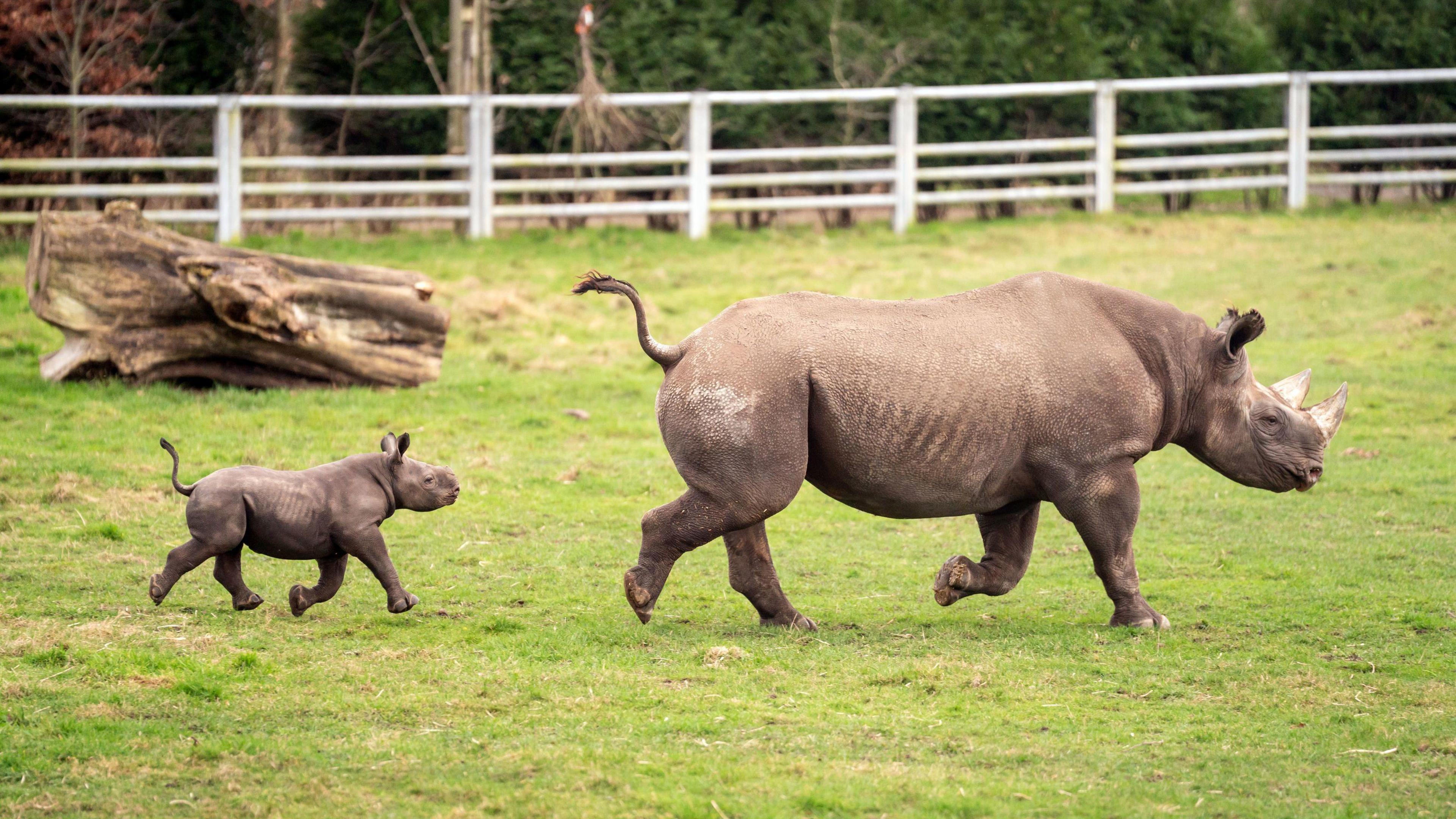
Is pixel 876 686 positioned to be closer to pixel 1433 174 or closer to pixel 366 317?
pixel 366 317

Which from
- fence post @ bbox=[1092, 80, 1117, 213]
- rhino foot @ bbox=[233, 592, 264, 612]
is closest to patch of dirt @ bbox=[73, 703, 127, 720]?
rhino foot @ bbox=[233, 592, 264, 612]

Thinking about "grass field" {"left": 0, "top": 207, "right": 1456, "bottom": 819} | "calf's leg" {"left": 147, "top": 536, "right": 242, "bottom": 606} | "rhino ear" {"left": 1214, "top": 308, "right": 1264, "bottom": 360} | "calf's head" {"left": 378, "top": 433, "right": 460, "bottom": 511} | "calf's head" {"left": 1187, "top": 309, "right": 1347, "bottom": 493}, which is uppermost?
"rhino ear" {"left": 1214, "top": 308, "right": 1264, "bottom": 360}

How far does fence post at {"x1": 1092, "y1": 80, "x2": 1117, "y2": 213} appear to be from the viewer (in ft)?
68.9

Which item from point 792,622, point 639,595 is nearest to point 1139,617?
point 792,622

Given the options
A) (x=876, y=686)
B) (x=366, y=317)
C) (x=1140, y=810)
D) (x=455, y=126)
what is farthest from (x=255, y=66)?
(x=1140, y=810)

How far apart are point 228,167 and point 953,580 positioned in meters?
13.0

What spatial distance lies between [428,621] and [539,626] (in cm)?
53

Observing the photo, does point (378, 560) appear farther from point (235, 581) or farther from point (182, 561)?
point (182, 561)

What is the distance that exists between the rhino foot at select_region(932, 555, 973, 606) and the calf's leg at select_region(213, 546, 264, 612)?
3175mm

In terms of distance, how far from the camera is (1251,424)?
7.90 m

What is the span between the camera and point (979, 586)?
7668 millimetres

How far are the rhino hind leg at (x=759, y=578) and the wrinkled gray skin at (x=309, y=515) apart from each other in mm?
1370

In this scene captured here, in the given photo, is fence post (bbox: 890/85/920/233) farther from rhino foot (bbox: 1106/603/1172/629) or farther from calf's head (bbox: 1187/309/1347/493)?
rhino foot (bbox: 1106/603/1172/629)

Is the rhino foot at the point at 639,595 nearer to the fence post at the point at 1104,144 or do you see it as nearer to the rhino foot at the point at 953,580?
the rhino foot at the point at 953,580
